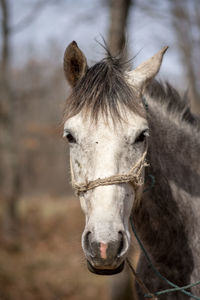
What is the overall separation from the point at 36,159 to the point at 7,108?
71.2ft

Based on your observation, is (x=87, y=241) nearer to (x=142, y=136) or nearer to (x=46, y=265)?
(x=142, y=136)

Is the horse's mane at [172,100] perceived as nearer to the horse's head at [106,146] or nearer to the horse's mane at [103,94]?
the horse's head at [106,146]

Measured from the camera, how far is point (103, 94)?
2.44 m

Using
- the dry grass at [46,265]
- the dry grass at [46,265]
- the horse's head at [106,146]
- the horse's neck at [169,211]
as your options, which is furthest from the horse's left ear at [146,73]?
the dry grass at [46,265]

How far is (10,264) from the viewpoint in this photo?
8531 mm

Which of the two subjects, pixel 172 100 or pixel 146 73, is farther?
pixel 172 100

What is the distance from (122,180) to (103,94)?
0.70 meters

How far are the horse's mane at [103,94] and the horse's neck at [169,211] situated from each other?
A: 45 centimetres

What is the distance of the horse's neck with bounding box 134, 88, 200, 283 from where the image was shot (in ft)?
8.84

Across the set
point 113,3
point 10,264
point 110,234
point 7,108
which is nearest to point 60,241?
point 10,264

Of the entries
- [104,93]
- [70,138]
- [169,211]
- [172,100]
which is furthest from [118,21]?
[169,211]

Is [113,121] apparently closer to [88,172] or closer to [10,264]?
[88,172]

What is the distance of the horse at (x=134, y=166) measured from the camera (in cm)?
211

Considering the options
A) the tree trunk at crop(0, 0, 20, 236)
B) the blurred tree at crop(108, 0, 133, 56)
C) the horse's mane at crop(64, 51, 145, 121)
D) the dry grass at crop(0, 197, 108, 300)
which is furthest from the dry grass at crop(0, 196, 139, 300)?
the blurred tree at crop(108, 0, 133, 56)
